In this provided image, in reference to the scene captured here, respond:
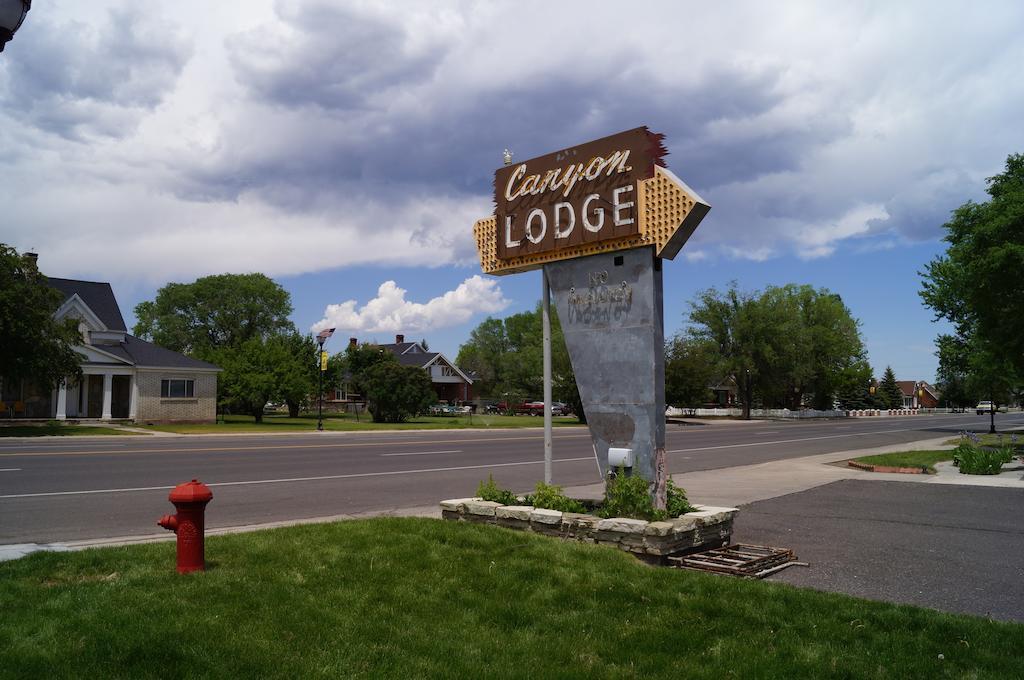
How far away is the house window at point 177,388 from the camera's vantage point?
42969mm

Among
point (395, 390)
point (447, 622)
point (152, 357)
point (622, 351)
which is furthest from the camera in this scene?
point (395, 390)

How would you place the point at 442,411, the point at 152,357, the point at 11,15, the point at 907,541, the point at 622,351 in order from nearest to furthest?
the point at 11,15, the point at 622,351, the point at 907,541, the point at 152,357, the point at 442,411

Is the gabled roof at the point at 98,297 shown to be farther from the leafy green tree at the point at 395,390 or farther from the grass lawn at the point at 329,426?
the leafy green tree at the point at 395,390

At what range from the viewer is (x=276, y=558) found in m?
6.59

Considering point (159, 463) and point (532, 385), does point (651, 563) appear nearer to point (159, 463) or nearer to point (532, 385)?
point (159, 463)

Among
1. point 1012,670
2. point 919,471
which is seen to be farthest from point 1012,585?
point 919,471

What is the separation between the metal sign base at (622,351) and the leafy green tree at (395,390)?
4155cm

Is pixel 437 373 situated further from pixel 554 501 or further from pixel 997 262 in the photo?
pixel 554 501

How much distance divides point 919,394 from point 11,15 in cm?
16922

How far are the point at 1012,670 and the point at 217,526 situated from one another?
848 cm

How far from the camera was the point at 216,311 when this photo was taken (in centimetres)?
7788

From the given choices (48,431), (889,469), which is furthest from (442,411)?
(889,469)

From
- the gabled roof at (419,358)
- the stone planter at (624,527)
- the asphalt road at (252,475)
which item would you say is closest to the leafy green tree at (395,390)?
the asphalt road at (252,475)

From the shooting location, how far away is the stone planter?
273 inches
